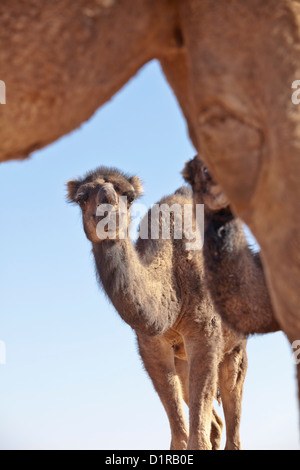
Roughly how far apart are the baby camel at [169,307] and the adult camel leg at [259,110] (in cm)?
449

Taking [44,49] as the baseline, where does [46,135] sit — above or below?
below

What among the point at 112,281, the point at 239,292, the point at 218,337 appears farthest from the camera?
the point at 218,337

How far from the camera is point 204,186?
4.05 m

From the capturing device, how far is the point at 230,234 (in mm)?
3908

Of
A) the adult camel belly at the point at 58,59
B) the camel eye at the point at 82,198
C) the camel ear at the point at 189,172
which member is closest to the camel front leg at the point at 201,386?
the camel eye at the point at 82,198

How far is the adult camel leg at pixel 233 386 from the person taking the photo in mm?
8484

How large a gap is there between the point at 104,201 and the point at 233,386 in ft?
11.0

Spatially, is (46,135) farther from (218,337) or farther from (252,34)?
(218,337)

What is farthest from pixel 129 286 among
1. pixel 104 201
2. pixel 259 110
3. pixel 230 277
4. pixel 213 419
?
pixel 259 110

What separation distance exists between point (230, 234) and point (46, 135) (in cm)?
197

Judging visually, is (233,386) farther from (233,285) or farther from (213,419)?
(233,285)

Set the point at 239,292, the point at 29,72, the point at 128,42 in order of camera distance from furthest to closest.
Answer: the point at 239,292
the point at 128,42
the point at 29,72

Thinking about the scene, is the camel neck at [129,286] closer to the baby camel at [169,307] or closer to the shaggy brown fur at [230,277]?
the baby camel at [169,307]
